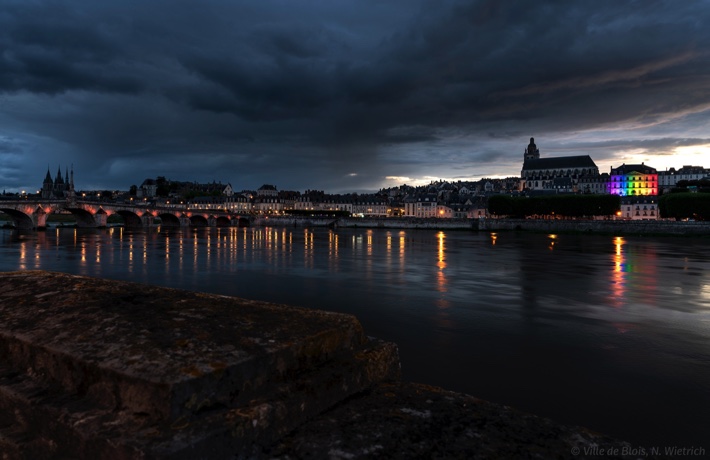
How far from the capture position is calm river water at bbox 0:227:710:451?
725cm

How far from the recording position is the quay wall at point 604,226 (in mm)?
74250

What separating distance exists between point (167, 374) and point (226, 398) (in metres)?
0.36

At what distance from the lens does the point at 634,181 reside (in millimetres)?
162250

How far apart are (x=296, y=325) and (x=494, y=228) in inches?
4074

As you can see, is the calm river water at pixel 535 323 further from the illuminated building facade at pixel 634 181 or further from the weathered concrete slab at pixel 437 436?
the illuminated building facade at pixel 634 181

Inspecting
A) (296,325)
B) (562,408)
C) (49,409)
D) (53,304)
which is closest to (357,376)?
(296,325)

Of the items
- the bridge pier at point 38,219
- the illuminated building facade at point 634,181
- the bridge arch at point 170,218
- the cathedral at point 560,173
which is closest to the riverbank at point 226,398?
the bridge pier at point 38,219

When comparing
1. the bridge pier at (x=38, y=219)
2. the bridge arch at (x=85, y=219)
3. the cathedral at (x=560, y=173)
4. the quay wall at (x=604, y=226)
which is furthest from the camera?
the cathedral at (x=560, y=173)

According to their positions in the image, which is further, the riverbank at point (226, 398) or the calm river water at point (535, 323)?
the calm river water at point (535, 323)

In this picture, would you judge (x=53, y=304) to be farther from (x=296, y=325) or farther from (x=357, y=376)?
(x=357, y=376)

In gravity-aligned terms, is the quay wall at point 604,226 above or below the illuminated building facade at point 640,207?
below

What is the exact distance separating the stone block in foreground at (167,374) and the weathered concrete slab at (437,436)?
7.2 inches

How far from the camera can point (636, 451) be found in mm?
2537

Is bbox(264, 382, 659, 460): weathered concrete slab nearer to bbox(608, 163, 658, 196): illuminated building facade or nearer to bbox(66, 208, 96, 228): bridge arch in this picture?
bbox(66, 208, 96, 228): bridge arch
